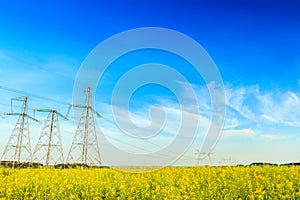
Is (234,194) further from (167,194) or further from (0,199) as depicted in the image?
(0,199)

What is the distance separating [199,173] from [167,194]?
3.72 metres

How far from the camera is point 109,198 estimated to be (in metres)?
8.77

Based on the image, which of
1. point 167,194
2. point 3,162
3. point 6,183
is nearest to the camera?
point 167,194

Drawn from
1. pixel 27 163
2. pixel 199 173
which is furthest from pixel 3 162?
pixel 199 173

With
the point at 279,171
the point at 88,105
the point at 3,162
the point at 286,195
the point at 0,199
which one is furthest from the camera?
the point at 3,162

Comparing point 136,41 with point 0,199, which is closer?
point 0,199

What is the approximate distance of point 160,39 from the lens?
11148 mm

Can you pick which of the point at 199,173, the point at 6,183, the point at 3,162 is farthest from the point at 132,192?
the point at 3,162

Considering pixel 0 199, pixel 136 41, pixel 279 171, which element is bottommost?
pixel 0 199

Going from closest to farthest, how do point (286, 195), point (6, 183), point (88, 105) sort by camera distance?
point (286, 195), point (6, 183), point (88, 105)

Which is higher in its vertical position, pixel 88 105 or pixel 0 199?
pixel 88 105

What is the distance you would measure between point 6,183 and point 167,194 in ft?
18.0

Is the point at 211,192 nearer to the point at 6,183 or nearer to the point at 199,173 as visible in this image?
the point at 199,173

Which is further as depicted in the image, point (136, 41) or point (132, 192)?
point (136, 41)
